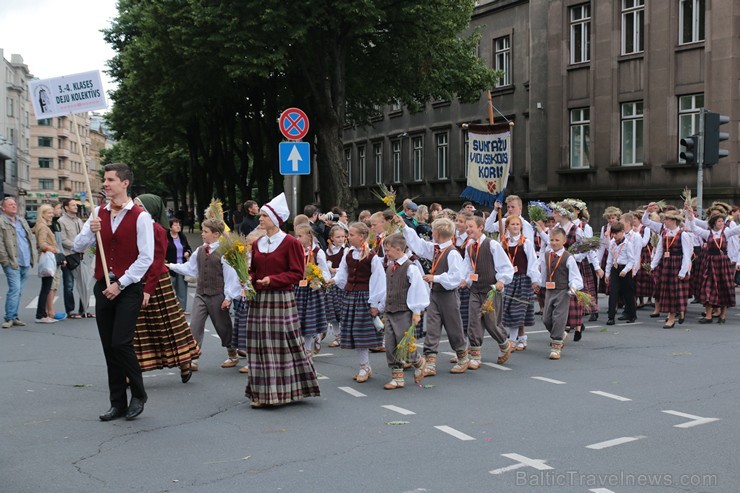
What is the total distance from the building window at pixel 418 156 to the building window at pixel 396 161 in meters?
1.75

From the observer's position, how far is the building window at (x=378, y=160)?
48.3m

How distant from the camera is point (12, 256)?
1422 centimetres

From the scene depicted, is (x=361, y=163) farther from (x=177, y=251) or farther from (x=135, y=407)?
(x=135, y=407)

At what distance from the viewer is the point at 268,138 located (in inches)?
1441

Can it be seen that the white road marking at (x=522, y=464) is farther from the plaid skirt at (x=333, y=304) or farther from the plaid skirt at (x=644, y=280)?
the plaid skirt at (x=644, y=280)

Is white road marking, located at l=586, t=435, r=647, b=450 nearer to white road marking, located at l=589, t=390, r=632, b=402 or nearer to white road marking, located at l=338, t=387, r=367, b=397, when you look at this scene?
white road marking, located at l=589, t=390, r=632, b=402

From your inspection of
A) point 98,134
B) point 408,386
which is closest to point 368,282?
point 408,386

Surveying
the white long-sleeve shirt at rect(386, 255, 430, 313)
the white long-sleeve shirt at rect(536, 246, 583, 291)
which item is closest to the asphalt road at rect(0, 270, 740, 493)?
the white long-sleeve shirt at rect(386, 255, 430, 313)

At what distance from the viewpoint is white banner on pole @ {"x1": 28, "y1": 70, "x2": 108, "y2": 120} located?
8891mm

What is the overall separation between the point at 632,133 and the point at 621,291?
55.3 feet

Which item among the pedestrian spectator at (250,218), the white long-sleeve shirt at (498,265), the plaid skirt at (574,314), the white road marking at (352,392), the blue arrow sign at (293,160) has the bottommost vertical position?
the white road marking at (352,392)

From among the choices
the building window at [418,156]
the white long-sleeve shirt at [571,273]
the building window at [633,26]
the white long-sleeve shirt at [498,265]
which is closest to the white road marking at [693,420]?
the white long-sleeve shirt at [498,265]

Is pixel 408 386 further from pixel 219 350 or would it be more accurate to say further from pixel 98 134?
pixel 98 134

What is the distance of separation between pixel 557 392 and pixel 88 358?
5.69 m
